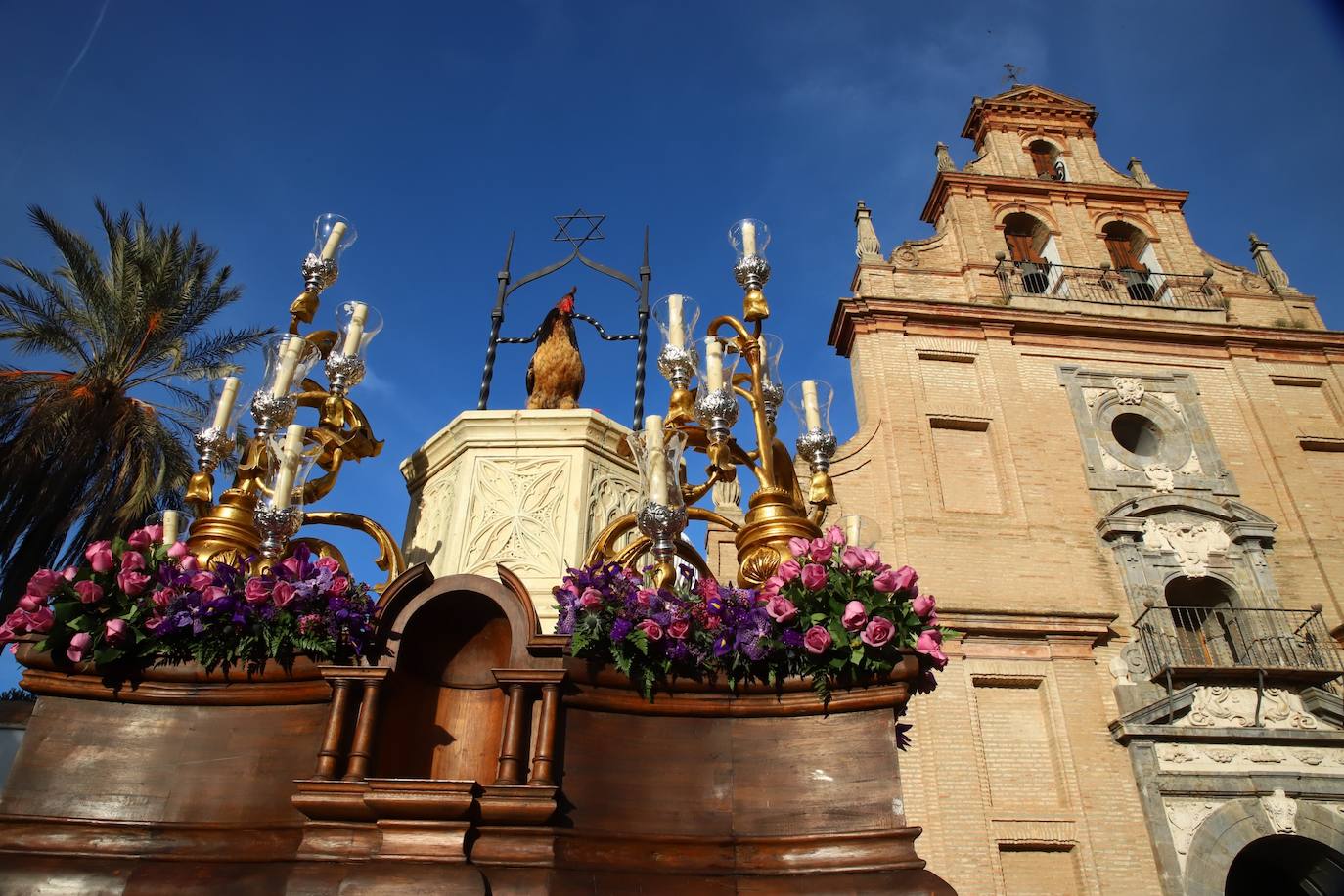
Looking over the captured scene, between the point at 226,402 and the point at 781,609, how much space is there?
12.8 ft

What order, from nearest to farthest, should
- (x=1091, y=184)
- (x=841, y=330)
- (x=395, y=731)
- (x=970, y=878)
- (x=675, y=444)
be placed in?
(x=395, y=731) < (x=675, y=444) < (x=970, y=878) < (x=841, y=330) < (x=1091, y=184)

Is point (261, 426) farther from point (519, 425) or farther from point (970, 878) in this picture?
point (970, 878)

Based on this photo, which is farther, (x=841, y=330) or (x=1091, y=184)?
(x=1091, y=184)

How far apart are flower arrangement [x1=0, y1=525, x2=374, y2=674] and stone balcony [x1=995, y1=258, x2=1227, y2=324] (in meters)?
18.3

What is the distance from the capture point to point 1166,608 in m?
14.9

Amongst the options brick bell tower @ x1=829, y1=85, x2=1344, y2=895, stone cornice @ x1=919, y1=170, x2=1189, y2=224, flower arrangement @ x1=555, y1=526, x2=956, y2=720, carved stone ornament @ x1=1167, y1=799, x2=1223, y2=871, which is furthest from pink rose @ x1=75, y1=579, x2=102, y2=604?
stone cornice @ x1=919, y1=170, x2=1189, y2=224

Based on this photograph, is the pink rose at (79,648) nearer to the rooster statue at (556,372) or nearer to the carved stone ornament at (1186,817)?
the rooster statue at (556,372)

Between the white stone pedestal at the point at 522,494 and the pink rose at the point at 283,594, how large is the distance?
53.2 inches

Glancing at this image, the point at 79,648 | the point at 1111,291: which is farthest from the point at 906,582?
the point at 1111,291

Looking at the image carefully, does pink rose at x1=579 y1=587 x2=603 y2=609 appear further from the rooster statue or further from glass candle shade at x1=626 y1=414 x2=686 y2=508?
the rooster statue

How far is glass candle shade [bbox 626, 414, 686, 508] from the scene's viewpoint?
4.52 m

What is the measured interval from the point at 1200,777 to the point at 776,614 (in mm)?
12845

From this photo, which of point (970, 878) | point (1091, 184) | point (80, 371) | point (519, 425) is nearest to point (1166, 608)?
point (970, 878)

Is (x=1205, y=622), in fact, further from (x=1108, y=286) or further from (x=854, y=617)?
(x=854, y=617)
